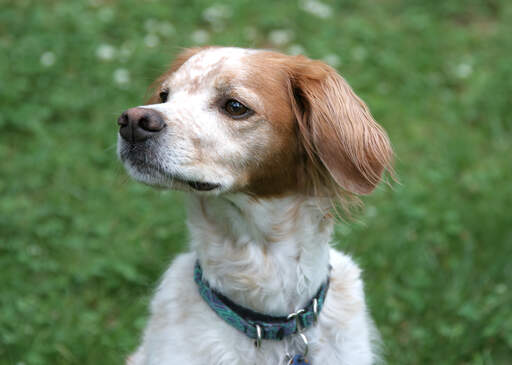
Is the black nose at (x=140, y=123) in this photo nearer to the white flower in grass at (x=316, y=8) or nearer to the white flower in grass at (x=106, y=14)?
the white flower in grass at (x=106, y=14)

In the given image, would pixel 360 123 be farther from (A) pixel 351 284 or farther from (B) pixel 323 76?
(A) pixel 351 284

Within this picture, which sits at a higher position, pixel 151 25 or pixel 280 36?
pixel 280 36

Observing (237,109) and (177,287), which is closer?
(237,109)

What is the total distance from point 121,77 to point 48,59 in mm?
687

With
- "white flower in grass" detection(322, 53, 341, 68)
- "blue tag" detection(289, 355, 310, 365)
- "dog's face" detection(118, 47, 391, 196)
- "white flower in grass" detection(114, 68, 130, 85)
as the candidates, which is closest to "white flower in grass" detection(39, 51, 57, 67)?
"white flower in grass" detection(114, 68, 130, 85)

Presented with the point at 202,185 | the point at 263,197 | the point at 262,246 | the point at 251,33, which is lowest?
the point at 251,33

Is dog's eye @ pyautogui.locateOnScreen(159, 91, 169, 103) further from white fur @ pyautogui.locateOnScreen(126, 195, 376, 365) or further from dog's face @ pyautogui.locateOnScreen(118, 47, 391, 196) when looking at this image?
white fur @ pyautogui.locateOnScreen(126, 195, 376, 365)

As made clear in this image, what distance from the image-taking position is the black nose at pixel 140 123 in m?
2.26

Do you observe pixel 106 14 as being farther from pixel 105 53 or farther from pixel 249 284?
pixel 249 284

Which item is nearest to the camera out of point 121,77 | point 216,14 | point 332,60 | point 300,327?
point 300,327

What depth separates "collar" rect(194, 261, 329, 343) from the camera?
2537 millimetres

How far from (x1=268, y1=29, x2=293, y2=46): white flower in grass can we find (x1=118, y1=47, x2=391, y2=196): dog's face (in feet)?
11.4

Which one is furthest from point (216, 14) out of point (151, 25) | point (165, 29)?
point (151, 25)

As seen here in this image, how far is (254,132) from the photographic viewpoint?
97.1 inches
